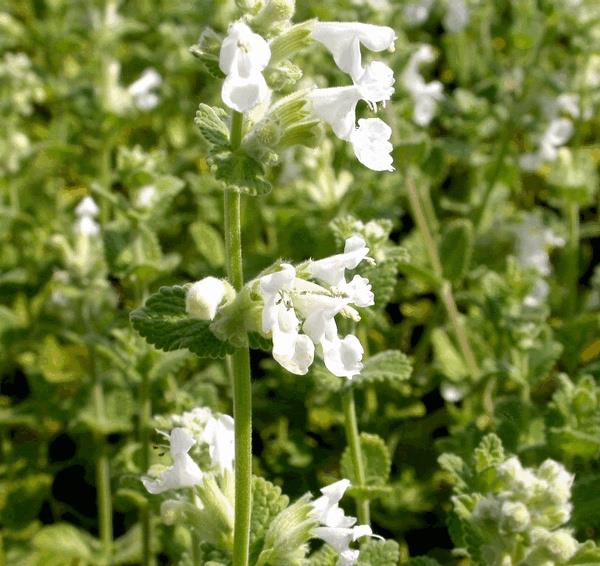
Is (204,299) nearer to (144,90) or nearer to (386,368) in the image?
(386,368)

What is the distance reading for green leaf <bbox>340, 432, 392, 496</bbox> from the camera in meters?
2.27

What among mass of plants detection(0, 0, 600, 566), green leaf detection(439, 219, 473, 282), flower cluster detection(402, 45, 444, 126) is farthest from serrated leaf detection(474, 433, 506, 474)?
flower cluster detection(402, 45, 444, 126)

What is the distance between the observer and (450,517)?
2.09m

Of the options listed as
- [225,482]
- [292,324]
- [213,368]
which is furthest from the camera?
[213,368]

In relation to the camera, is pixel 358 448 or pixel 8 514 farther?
pixel 8 514

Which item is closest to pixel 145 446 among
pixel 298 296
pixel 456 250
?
pixel 298 296

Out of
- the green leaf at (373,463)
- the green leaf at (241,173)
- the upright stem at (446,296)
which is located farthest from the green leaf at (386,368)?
the upright stem at (446,296)

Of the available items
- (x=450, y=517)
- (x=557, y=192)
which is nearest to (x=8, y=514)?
(x=450, y=517)

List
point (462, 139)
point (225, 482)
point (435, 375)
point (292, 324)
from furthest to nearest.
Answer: point (462, 139), point (435, 375), point (225, 482), point (292, 324)

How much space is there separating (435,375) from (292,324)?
6.72 ft

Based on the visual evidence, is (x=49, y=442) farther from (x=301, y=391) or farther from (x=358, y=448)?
(x=358, y=448)

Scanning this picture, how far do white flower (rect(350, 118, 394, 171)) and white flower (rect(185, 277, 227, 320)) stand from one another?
32 cm

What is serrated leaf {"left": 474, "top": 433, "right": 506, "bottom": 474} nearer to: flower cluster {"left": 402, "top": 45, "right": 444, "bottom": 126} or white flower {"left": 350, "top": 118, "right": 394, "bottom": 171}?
white flower {"left": 350, "top": 118, "right": 394, "bottom": 171}

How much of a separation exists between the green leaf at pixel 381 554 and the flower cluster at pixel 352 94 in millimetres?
811
